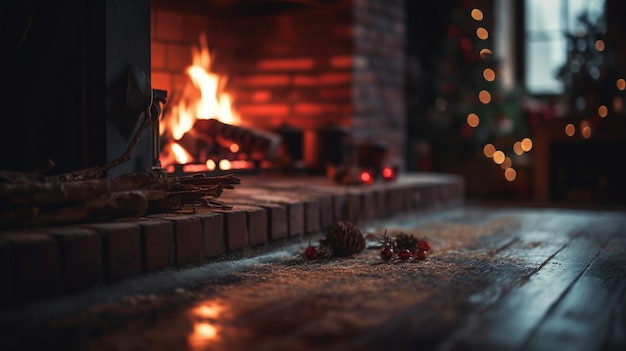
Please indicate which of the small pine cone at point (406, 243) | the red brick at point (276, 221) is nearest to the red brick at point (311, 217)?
the red brick at point (276, 221)

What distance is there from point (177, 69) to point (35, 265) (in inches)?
83.6

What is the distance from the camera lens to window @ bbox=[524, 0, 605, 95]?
19.9 ft

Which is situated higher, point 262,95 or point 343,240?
point 262,95

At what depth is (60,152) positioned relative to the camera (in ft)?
6.99

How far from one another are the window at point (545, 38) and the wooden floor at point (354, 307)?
412cm

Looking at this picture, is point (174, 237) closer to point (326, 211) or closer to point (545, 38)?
point (326, 211)

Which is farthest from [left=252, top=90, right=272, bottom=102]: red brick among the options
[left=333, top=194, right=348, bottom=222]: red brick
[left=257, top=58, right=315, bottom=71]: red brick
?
[left=333, top=194, right=348, bottom=222]: red brick

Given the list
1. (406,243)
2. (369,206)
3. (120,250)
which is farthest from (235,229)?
(369,206)

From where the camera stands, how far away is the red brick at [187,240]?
6.50 feet

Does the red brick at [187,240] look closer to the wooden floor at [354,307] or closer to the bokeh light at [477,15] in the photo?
the wooden floor at [354,307]

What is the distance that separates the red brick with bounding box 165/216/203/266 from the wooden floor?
0.15 feet

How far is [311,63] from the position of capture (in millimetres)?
3988

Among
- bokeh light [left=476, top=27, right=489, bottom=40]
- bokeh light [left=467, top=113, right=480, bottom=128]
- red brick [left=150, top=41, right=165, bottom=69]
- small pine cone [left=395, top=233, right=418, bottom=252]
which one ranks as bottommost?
small pine cone [left=395, top=233, right=418, bottom=252]

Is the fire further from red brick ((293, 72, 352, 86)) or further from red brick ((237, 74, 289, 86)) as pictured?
red brick ((293, 72, 352, 86))
